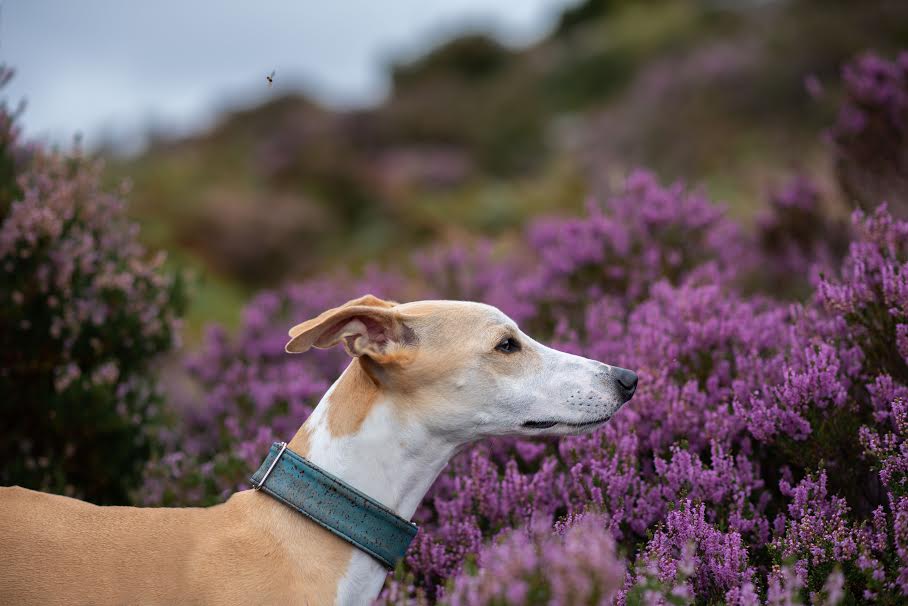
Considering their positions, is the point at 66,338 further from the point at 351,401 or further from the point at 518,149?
the point at 518,149

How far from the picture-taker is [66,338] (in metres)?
4.55

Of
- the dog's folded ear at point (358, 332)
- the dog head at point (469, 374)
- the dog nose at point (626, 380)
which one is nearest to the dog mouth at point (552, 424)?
the dog head at point (469, 374)

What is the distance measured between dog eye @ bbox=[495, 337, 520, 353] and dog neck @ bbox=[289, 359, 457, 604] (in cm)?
47

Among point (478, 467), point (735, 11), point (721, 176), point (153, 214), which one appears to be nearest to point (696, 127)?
point (721, 176)

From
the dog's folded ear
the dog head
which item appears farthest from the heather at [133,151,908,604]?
the dog's folded ear

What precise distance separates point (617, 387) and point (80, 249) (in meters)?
3.42

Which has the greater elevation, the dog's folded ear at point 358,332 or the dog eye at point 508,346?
the dog's folded ear at point 358,332

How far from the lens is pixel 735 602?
2680 millimetres

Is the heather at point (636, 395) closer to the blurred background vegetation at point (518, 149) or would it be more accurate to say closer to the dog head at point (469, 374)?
the dog head at point (469, 374)

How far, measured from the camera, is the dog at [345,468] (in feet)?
8.77

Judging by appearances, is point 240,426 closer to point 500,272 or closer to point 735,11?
point 500,272

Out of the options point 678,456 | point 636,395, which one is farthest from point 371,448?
point 636,395

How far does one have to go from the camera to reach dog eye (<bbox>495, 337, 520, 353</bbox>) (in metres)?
3.22

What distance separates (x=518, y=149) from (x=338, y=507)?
1700cm
